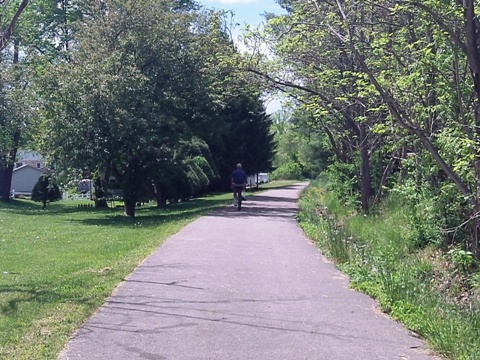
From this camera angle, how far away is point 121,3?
3347 cm

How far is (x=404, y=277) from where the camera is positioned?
11.5 meters

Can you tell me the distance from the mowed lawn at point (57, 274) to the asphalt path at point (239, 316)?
30 cm

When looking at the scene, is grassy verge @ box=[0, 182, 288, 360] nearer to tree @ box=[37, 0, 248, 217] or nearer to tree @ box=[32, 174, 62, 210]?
tree @ box=[37, 0, 248, 217]

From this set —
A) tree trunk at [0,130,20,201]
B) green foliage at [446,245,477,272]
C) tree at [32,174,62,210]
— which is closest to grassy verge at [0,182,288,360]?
green foliage at [446,245,477,272]

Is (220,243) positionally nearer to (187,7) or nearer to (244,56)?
(244,56)

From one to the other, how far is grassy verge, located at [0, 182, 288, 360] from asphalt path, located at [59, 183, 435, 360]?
12.3 inches

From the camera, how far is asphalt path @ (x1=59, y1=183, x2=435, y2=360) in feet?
26.2

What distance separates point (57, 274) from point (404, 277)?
6.03 meters

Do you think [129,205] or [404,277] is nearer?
[404,277]

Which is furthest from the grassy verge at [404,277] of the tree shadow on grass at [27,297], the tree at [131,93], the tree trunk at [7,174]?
the tree trunk at [7,174]

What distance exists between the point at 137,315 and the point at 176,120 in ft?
75.7

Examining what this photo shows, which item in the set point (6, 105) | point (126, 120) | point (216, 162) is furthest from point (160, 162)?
point (216, 162)

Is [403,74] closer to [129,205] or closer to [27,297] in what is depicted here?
[27,297]

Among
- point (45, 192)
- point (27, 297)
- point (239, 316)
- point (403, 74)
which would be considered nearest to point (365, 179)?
point (403, 74)
